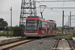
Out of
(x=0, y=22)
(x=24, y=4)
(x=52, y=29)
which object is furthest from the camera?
(x=24, y=4)

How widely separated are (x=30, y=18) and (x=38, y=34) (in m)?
2.68

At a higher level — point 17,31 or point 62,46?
point 17,31

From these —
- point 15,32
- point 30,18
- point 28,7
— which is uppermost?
point 28,7

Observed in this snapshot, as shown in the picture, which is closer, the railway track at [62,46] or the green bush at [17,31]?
the railway track at [62,46]

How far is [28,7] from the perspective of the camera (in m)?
57.1

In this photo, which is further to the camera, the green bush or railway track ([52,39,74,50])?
the green bush

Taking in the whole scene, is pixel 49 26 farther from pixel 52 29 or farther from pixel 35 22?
pixel 35 22

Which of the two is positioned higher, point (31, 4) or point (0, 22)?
point (31, 4)

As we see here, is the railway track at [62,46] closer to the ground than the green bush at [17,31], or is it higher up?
closer to the ground

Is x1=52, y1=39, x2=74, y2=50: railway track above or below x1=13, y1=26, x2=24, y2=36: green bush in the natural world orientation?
below

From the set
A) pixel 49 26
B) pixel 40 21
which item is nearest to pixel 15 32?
pixel 49 26

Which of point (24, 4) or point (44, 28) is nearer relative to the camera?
point (44, 28)

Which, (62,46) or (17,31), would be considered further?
(17,31)

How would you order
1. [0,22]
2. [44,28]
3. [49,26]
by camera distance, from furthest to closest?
[0,22], [49,26], [44,28]
